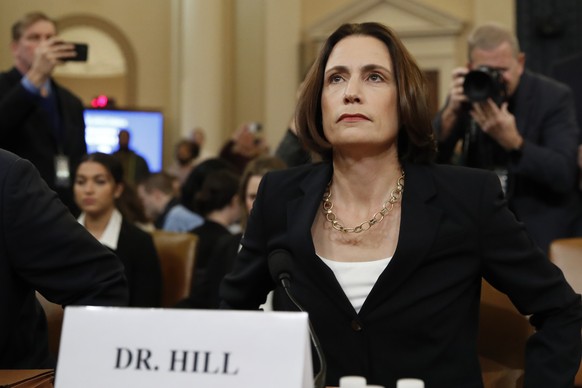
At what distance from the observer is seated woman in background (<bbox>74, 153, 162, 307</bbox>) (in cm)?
430

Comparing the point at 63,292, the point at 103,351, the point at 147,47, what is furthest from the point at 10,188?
the point at 147,47

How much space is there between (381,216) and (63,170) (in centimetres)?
266

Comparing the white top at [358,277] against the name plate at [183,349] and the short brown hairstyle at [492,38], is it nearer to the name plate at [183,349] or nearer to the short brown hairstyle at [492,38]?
the name plate at [183,349]

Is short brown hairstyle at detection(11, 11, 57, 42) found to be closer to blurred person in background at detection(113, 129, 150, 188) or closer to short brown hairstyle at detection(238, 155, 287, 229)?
short brown hairstyle at detection(238, 155, 287, 229)

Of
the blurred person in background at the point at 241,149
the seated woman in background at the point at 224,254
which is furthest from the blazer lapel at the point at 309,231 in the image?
the blurred person in background at the point at 241,149

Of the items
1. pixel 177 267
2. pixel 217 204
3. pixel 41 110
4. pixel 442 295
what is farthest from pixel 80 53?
pixel 442 295

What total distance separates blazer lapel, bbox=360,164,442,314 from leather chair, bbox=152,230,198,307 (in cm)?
211

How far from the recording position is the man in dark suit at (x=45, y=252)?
2.13 meters

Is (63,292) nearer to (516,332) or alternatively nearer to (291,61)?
(516,332)

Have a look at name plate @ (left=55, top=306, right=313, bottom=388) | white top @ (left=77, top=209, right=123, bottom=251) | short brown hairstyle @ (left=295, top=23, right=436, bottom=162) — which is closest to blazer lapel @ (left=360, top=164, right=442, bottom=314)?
short brown hairstyle @ (left=295, top=23, right=436, bottom=162)

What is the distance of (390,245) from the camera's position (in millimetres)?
2326

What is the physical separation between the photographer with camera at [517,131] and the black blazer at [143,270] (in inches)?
50.1

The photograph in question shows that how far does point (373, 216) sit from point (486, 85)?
1680 millimetres

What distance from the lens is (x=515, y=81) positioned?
4.02 m
